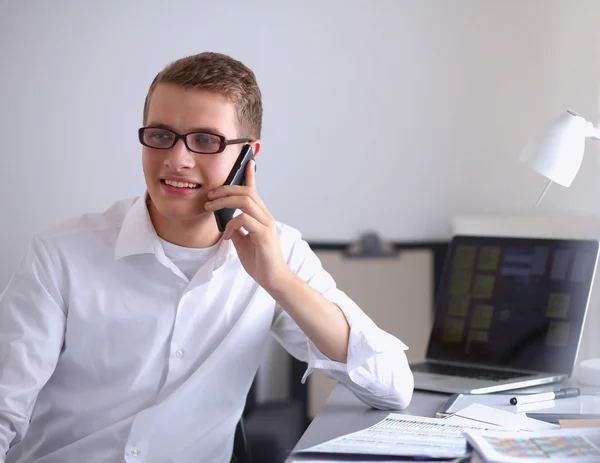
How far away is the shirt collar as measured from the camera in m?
1.35

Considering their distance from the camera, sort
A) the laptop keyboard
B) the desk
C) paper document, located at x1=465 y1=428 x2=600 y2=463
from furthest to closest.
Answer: the laptop keyboard, the desk, paper document, located at x1=465 y1=428 x2=600 y2=463

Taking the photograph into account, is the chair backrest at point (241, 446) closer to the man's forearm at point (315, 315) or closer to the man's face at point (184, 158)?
the man's forearm at point (315, 315)

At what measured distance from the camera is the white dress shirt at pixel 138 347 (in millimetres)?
1290

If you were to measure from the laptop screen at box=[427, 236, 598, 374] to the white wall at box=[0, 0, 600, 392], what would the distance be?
2.65ft

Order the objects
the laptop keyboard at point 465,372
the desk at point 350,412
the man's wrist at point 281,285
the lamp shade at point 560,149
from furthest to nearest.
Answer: the laptop keyboard at point 465,372 → the lamp shade at point 560,149 → the man's wrist at point 281,285 → the desk at point 350,412

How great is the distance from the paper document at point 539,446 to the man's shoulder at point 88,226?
761 mm

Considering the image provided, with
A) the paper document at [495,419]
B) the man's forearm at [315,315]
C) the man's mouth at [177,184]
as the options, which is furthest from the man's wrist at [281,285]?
the paper document at [495,419]

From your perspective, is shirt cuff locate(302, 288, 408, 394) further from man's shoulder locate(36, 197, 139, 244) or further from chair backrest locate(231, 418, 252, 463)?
man's shoulder locate(36, 197, 139, 244)

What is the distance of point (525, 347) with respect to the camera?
155 centimetres

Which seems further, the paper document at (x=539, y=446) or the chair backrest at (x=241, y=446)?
the chair backrest at (x=241, y=446)

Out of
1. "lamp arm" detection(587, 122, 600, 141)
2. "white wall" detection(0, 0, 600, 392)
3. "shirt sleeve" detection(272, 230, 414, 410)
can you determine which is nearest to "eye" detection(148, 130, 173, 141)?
"shirt sleeve" detection(272, 230, 414, 410)

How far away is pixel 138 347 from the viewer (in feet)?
4.42

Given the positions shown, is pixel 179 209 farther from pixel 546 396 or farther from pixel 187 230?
pixel 546 396

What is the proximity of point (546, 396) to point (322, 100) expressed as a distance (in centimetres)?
154
